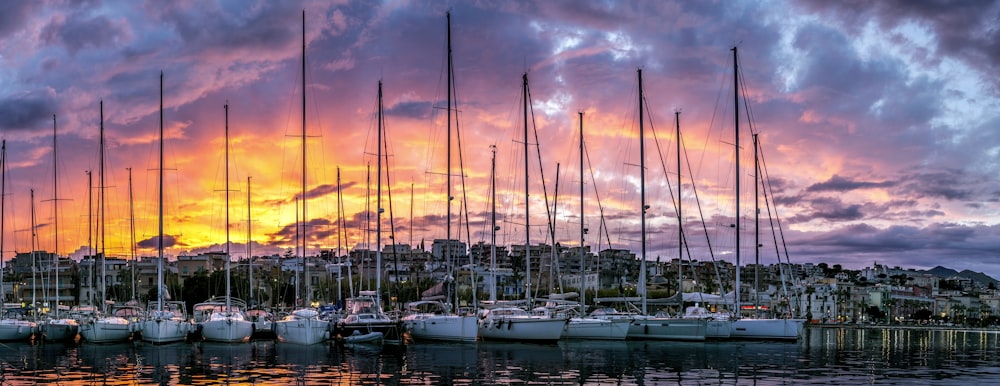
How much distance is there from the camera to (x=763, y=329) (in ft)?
188

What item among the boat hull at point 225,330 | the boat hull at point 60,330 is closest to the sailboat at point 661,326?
the boat hull at point 225,330

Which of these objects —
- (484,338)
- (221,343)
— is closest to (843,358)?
(484,338)

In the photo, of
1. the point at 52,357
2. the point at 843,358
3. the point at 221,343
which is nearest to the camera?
the point at 52,357

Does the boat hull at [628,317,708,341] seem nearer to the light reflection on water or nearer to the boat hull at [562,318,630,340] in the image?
the boat hull at [562,318,630,340]

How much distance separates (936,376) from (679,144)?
33467 millimetres

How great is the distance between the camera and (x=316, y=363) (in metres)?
37.6

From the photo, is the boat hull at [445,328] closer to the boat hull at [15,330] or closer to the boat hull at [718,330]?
the boat hull at [718,330]

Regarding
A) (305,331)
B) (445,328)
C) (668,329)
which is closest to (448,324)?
(445,328)

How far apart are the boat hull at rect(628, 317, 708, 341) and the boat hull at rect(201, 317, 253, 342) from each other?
23562mm

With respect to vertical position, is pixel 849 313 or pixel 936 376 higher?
pixel 936 376

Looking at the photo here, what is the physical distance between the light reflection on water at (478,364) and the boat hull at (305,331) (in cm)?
82

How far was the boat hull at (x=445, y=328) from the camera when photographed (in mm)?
49406

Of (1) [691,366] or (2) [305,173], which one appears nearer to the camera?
(1) [691,366]

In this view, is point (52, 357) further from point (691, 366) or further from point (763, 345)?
point (763, 345)
